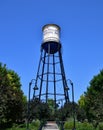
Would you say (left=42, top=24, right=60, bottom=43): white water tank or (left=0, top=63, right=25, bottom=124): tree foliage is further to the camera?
(left=0, top=63, right=25, bottom=124): tree foliage

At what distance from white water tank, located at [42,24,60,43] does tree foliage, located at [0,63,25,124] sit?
767 cm

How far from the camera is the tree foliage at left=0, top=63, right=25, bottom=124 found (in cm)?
3919

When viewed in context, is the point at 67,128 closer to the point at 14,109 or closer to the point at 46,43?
the point at 14,109

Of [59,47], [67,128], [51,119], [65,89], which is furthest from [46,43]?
[67,128]

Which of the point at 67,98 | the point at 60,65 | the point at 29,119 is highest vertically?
the point at 60,65

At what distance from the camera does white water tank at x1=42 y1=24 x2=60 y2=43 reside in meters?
35.3

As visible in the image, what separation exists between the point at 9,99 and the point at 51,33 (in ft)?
35.6

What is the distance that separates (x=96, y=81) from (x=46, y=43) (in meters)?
18.5

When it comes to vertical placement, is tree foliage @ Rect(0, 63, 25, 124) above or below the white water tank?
below

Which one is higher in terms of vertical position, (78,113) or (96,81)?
(96,81)

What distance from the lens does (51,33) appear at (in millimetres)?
35500

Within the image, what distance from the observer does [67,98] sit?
118ft

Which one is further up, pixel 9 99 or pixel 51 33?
pixel 51 33

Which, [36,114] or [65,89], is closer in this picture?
[36,114]
